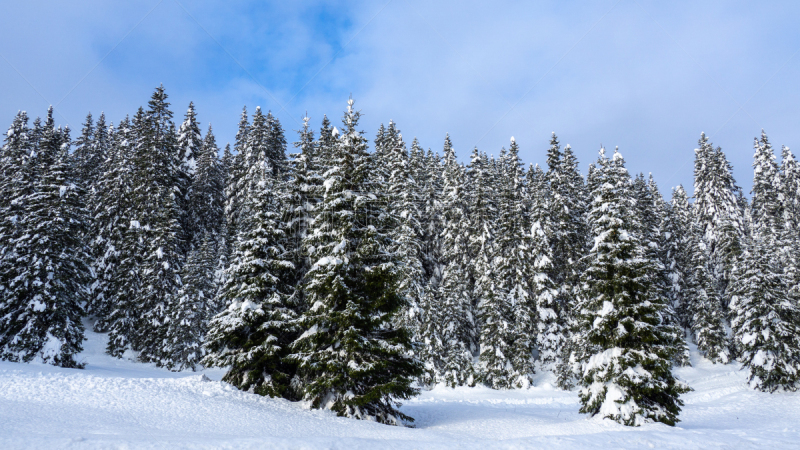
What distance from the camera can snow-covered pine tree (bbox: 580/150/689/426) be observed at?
54.6 ft

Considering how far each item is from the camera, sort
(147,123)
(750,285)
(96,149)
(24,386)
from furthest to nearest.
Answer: (96,149) → (147,123) → (750,285) → (24,386)

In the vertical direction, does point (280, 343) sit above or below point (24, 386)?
above

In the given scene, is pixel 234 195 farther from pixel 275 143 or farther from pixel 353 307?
pixel 353 307

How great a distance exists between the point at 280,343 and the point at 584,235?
3147 cm

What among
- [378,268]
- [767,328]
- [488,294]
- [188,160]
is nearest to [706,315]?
[767,328]

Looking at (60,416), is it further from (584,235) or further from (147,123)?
(147,123)

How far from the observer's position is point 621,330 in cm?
1702

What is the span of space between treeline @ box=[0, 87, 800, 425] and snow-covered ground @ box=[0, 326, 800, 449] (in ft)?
6.12

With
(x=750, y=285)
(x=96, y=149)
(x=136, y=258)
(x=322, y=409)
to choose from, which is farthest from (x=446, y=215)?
(x=96, y=149)

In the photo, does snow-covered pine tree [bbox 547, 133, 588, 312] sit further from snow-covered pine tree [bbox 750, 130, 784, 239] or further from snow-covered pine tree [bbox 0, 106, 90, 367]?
snow-covered pine tree [bbox 0, 106, 90, 367]

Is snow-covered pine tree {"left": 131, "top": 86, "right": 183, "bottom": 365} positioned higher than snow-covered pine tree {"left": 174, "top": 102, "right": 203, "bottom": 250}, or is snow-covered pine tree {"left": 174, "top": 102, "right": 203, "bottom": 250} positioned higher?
snow-covered pine tree {"left": 174, "top": 102, "right": 203, "bottom": 250}

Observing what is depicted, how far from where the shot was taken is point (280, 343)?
63.5ft

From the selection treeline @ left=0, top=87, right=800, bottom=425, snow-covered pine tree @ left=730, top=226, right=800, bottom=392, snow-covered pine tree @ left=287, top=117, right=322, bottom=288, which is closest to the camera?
treeline @ left=0, top=87, right=800, bottom=425

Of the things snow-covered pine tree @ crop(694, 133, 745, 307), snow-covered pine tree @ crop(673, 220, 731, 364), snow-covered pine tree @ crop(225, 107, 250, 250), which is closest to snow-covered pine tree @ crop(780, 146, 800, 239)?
snow-covered pine tree @ crop(694, 133, 745, 307)
